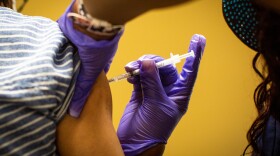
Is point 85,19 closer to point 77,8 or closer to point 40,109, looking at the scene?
point 77,8

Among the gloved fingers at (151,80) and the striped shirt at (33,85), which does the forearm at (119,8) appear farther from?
the gloved fingers at (151,80)

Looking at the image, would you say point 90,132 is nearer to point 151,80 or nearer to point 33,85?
point 33,85

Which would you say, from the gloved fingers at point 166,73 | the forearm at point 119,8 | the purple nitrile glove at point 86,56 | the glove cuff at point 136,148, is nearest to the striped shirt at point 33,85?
the purple nitrile glove at point 86,56

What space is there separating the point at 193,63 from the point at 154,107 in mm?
197

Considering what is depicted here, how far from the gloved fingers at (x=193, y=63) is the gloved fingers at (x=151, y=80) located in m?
0.11

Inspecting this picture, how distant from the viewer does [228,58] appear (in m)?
1.55

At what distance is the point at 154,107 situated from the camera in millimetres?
937

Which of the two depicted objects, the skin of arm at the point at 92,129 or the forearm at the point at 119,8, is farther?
the skin of arm at the point at 92,129

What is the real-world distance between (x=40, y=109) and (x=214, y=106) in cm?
118

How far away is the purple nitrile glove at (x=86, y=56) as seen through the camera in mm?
565

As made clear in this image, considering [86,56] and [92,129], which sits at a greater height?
[86,56]

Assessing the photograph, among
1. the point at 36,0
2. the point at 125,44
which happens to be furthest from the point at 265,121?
the point at 36,0

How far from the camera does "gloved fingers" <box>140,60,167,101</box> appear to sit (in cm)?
92

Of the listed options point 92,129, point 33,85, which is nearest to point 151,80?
point 92,129
